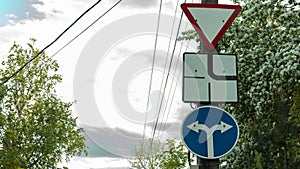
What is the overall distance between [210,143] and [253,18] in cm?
890

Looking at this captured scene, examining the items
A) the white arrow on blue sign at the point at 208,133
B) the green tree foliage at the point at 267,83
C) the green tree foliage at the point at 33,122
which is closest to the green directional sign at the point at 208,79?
the white arrow on blue sign at the point at 208,133

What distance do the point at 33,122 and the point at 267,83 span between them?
22494 millimetres

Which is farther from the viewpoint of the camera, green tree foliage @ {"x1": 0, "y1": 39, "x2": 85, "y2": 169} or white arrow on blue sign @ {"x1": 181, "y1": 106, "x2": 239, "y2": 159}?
green tree foliage @ {"x1": 0, "y1": 39, "x2": 85, "y2": 169}

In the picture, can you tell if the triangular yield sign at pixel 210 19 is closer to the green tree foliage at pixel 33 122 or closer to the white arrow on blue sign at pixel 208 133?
the white arrow on blue sign at pixel 208 133

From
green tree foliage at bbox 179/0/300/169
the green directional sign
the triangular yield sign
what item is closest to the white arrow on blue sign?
the green directional sign

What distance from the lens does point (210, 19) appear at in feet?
16.8

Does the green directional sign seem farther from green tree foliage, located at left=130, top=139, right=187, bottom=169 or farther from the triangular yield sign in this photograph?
green tree foliage, located at left=130, top=139, right=187, bottom=169

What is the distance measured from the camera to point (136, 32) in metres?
6.80

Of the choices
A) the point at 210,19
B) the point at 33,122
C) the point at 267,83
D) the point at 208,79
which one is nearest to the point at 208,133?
the point at 208,79

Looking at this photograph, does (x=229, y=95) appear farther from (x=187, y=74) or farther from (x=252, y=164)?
(x=252, y=164)

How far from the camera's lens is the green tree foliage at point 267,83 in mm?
11016

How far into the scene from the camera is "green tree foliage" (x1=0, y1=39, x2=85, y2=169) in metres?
30.3

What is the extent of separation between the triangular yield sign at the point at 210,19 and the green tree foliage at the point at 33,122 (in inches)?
995

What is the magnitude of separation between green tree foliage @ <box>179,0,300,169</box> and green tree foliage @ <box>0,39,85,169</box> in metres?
19.1
